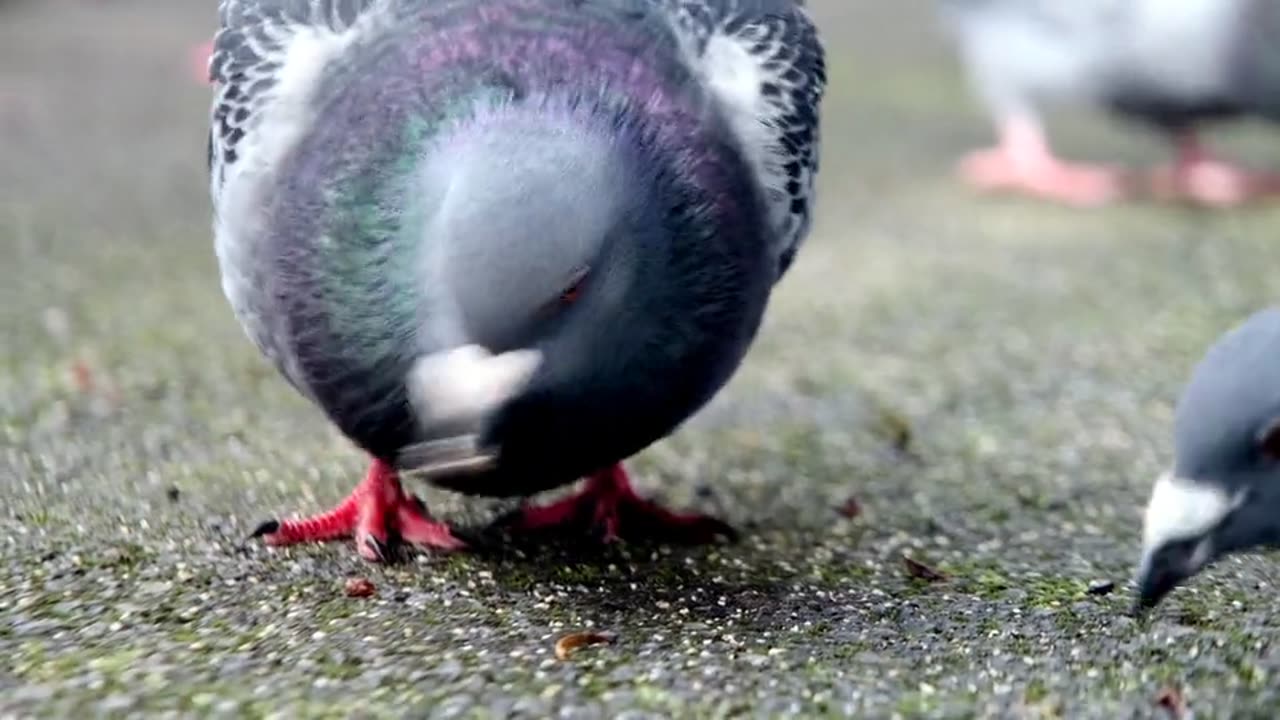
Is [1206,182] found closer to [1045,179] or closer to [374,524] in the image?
[1045,179]

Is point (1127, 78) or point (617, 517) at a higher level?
point (1127, 78)

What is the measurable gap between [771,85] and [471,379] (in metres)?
1.06

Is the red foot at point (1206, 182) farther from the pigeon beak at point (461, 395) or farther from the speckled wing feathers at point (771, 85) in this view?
the pigeon beak at point (461, 395)

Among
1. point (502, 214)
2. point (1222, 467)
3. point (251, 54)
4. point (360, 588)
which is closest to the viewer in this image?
point (502, 214)

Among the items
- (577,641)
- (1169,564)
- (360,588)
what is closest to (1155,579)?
(1169,564)

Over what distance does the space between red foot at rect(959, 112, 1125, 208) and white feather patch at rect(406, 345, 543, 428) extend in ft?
17.2

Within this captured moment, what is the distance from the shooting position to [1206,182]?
6930mm

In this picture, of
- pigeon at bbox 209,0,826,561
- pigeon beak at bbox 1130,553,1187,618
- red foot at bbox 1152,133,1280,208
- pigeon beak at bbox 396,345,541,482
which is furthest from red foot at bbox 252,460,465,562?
red foot at bbox 1152,133,1280,208

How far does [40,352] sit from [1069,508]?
3015mm

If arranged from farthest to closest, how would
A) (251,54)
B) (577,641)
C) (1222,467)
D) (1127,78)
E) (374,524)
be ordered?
1. (1127,78)
2. (374,524)
3. (251,54)
4. (577,641)
5. (1222,467)

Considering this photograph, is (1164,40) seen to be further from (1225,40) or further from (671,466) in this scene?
(671,466)

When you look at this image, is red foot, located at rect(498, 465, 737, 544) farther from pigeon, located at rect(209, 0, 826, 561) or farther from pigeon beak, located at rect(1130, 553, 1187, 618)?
pigeon beak, located at rect(1130, 553, 1187, 618)

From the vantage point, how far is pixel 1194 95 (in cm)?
680

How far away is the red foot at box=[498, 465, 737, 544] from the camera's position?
318cm
